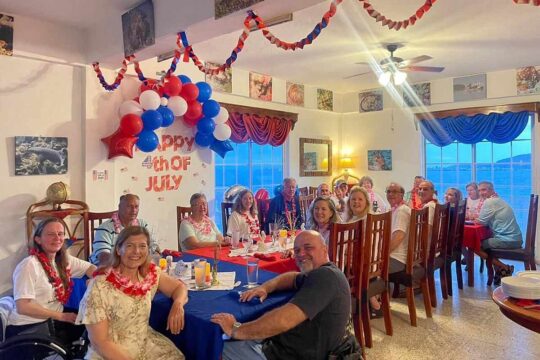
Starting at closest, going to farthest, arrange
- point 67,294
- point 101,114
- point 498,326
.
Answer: point 67,294 → point 498,326 → point 101,114

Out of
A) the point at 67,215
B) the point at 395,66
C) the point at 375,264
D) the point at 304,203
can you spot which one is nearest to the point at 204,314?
the point at 375,264

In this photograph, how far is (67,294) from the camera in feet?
7.80

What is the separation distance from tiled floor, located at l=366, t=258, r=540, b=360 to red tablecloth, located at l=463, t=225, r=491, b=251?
29.1 inches

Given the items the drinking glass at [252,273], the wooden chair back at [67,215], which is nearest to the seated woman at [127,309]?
the drinking glass at [252,273]

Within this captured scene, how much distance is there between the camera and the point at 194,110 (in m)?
4.59

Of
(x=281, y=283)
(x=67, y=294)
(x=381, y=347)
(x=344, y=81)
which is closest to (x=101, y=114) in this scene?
(x=67, y=294)

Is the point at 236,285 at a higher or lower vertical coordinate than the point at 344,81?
lower

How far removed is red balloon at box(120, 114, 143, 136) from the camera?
4.06 metres

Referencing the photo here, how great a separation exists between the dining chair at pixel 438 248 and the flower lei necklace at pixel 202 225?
2.04 metres

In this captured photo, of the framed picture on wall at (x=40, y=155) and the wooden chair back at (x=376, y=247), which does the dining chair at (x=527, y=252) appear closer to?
the wooden chair back at (x=376, y=247)

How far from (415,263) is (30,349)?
2.87m

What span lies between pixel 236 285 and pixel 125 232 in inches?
27.8

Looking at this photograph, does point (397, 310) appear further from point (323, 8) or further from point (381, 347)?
point (323, 8)

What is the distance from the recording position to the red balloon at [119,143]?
4113 mm
